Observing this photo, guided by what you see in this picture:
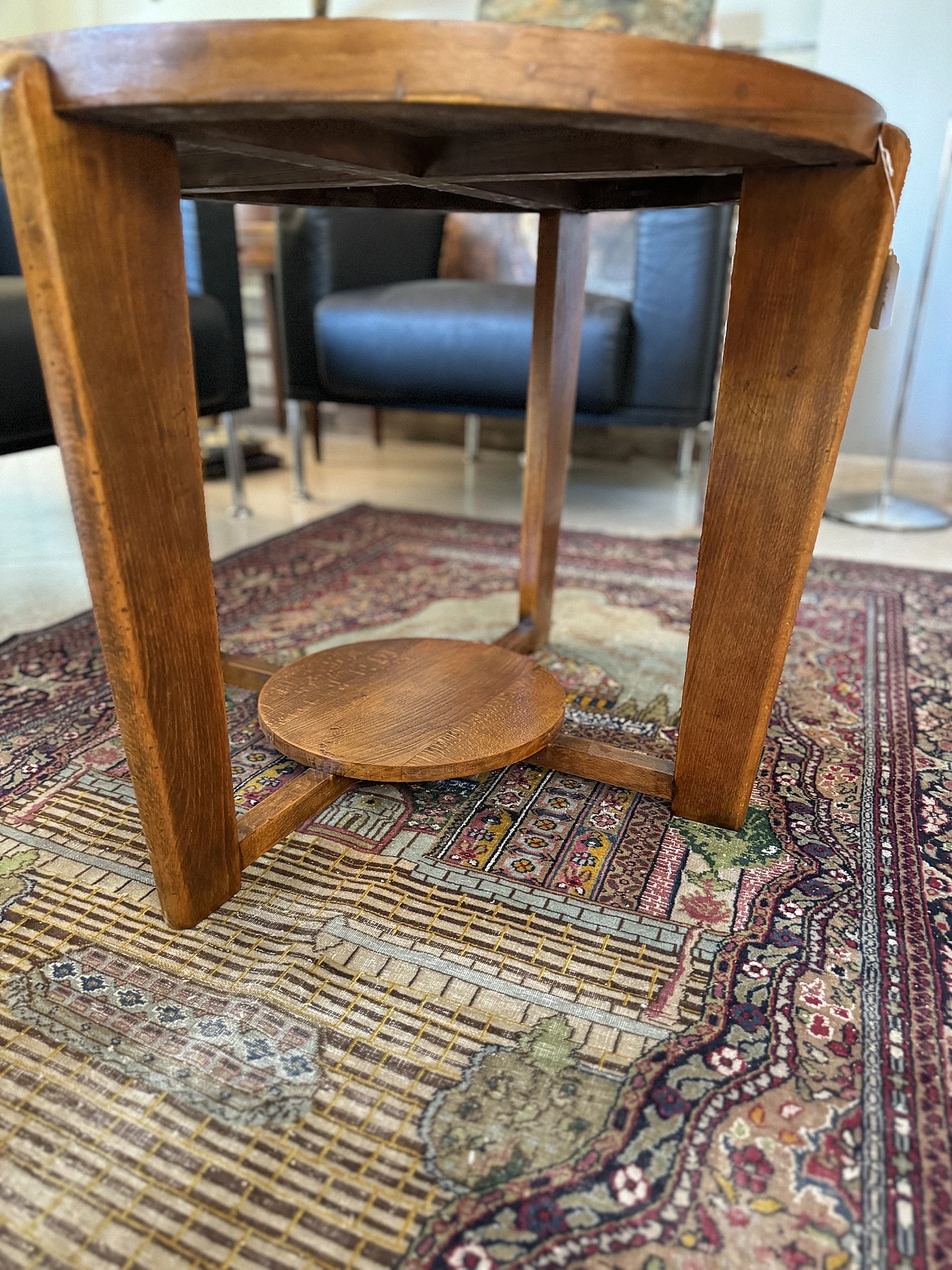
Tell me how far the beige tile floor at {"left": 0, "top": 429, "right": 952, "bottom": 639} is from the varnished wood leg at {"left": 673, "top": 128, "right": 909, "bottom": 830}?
113 centimetres

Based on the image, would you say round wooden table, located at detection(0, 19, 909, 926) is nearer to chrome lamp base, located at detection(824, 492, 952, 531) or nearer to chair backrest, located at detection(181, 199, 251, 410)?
chair backrest, located at detection(181, 199, 251, 410)

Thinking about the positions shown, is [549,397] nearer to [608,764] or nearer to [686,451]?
[608,764]

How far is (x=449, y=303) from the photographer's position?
199cm

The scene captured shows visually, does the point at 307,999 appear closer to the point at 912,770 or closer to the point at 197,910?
the point at 197,910

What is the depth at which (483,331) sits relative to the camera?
77.4 inches

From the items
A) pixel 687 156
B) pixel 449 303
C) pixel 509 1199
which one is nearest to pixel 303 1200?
pixel 509 1199

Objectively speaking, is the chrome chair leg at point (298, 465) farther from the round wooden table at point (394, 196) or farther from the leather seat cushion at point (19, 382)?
the round wooden table at point (394, 196)

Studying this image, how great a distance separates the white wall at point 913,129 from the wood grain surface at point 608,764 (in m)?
2.27

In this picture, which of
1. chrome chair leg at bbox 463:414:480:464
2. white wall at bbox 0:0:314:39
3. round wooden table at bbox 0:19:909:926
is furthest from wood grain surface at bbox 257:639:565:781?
white wall at bbox 0:0:314:39

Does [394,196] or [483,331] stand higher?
[394,196]

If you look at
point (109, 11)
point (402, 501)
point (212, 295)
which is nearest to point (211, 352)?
point (212, 295)

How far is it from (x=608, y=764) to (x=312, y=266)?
164cm

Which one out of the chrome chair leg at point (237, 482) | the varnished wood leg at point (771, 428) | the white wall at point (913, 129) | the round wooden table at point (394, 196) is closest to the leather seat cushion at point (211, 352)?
the chrome chair leg at point (237, 482)

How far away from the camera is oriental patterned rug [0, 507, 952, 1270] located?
531 millimetres
